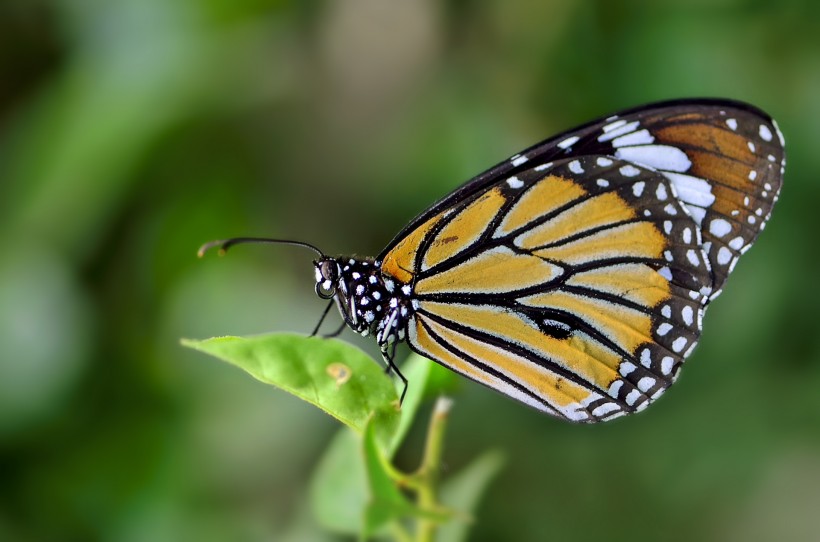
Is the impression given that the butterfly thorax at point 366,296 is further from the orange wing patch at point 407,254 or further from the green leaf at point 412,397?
the green leaf at point 412,397

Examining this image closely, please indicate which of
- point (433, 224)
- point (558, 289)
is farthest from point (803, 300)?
point (433, 224)

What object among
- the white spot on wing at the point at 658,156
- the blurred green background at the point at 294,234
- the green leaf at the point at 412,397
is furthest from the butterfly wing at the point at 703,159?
the blurred green background at the point at 294,234

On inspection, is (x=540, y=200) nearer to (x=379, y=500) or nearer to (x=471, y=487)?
(x=471, y=487)

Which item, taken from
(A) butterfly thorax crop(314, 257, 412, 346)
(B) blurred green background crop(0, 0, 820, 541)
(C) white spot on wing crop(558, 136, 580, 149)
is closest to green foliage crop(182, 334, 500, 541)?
(A) butterfly thorax crop(314, 257, 412, 346)

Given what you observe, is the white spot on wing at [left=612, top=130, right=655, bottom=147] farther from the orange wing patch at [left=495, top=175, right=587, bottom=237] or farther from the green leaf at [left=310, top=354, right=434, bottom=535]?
the green leaf at [left=310, top=354, right=434, bottom=535]

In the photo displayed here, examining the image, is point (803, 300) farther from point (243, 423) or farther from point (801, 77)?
point (243, 423)

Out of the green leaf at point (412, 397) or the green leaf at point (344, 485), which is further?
the green leaf at point (344, 485)

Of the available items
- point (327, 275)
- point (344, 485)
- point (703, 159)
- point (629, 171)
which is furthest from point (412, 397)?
point (703, 159)
